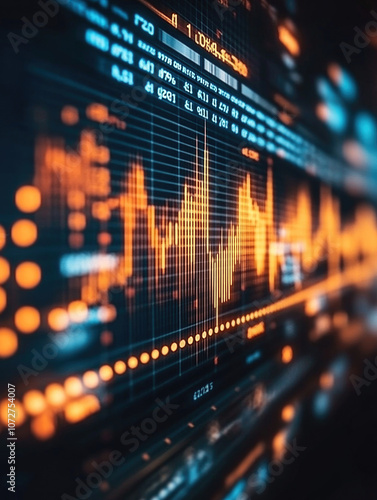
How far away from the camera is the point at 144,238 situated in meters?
0.80

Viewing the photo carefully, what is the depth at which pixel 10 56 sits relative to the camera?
561 mm

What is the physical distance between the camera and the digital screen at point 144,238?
59 cm

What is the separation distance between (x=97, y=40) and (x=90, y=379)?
380 millimetres

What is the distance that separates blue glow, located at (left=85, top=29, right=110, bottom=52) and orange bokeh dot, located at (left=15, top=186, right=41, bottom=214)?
0.65ft

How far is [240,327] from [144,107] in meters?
0.54

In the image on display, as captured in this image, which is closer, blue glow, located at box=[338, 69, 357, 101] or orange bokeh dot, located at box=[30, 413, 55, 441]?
orange bokeh dot, located at box=[30, 413, 55, 441]

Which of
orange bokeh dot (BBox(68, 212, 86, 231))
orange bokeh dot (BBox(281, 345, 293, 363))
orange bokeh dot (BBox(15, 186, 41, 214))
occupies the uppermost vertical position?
orange bokeh dot (BBox(15, 186, 41, 214))

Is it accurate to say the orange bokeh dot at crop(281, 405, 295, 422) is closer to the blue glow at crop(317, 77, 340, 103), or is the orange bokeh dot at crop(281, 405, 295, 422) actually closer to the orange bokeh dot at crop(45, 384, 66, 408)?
the orange bokeh dot at crop(45, 384, 66, 408)

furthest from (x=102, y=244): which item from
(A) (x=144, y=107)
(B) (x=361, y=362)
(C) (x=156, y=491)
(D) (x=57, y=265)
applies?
(B) (x=361, y=362)

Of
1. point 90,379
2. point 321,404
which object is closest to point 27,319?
point 90,379

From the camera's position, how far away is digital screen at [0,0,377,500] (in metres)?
0.59

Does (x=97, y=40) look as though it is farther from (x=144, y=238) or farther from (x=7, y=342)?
(x=7, y=342)

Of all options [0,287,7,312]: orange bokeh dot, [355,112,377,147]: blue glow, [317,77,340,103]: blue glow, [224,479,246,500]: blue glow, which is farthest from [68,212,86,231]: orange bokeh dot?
[355,112,377,147]: blue glow

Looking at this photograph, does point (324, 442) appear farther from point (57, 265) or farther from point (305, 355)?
point (57, 265)
